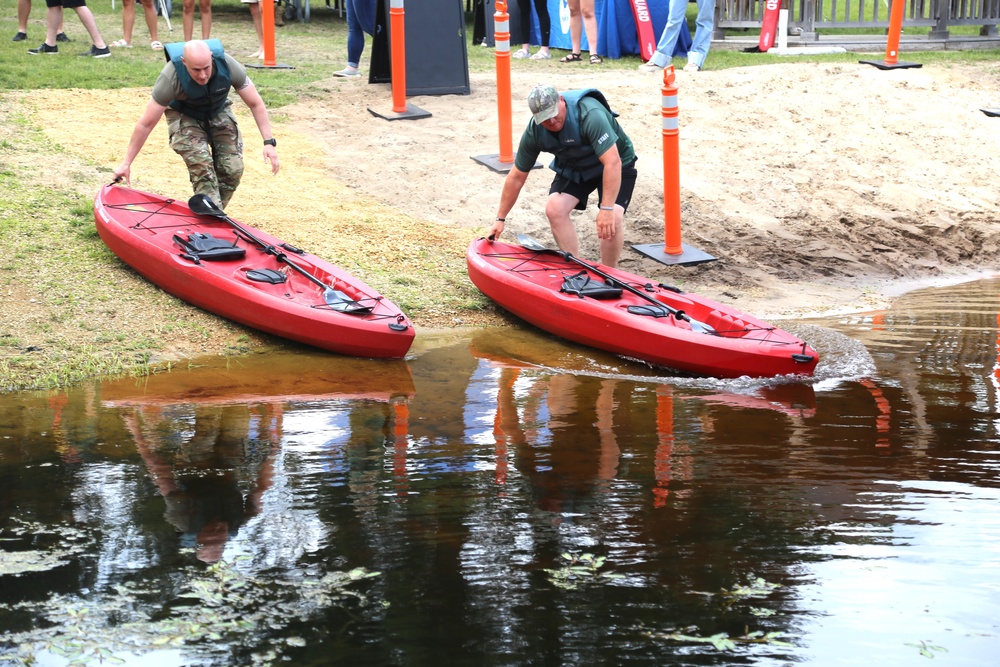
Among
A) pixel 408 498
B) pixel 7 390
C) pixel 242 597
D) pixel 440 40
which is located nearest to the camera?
pixel 242 597

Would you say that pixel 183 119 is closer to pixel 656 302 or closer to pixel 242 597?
pixel 656 302

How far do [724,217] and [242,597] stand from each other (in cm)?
677

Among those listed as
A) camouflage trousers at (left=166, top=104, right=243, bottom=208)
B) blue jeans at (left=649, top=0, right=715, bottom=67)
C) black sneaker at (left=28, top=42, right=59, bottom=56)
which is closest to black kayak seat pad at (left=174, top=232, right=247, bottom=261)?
camouflage trousers at (left=166, top=104, right=243, bottom=208)

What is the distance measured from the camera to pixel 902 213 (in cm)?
1031

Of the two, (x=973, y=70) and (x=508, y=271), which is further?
(x=973, y=70)

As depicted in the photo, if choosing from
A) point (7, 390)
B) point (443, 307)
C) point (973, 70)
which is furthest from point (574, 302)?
point (973, 70)

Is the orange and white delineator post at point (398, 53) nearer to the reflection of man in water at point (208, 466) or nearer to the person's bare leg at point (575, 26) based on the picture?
the person's bare leg at point (575, 26)

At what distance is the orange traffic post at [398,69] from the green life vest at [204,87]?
152 inches

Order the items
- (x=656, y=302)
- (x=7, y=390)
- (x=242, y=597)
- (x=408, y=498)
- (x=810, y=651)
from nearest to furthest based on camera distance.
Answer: (x=810, y=651)
(x=242, y=597)
(x=408, y=498)
(x=7, y=390)
(x=656, y=302)

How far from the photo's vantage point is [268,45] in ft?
44.3

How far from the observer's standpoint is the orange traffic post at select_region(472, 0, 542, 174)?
391 inches

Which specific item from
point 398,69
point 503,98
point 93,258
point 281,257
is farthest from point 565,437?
point 398,69

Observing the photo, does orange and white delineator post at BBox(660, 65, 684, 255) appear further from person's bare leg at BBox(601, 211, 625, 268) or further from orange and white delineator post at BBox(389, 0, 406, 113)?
orange and white delineator post at BBox(389, 0, 406, 113)

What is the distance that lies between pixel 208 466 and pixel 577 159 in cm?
359
